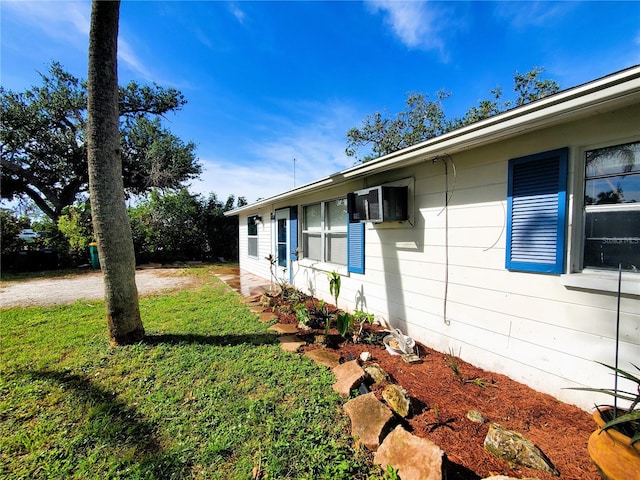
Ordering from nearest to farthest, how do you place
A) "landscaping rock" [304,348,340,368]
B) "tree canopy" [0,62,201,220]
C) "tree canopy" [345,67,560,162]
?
"landscaping rock" [304,348,340,368] < "tree canopy" [0,62,201,220] < "tree canopy" [345,67,560,162]

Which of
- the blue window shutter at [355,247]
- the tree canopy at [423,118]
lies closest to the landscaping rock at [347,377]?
the blue window shutter at [355,247]

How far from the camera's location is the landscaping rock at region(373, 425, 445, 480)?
149 cm

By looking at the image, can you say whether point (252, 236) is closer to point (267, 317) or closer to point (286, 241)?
point (286, 241)

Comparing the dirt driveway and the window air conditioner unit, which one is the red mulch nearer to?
the window air conditioner unit

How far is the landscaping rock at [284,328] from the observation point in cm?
401

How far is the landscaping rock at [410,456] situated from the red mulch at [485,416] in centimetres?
18

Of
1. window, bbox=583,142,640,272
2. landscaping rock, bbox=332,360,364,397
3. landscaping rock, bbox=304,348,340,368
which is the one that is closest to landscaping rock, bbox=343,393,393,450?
landscaping rock, bbox=332,360,364,397

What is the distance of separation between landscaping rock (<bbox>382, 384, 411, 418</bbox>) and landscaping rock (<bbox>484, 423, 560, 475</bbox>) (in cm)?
55

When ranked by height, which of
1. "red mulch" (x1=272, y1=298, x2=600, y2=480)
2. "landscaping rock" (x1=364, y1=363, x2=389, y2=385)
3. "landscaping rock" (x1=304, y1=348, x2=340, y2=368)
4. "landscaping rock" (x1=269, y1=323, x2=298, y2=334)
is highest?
"landscaping rock" (x1=364, y1=363, x2=389, y2=385)

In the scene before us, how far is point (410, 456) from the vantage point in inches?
63.3

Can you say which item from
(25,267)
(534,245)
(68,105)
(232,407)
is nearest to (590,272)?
(534,245)

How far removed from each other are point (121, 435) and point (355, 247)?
12.0 ft

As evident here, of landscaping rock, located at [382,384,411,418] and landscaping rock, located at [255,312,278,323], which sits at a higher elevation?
landscaping rock, located at [382,384,411,418]

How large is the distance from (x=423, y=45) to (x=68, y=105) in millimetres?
17256
